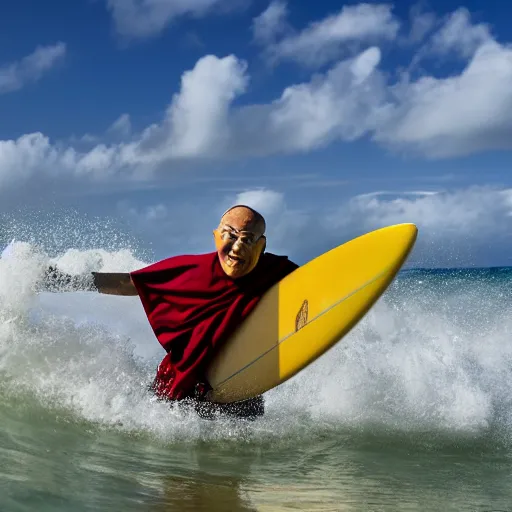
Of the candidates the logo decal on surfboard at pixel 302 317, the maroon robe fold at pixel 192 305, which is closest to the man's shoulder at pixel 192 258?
the maroon robe fold at pixel 192 305

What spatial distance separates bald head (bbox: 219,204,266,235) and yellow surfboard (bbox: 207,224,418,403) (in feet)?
1.31

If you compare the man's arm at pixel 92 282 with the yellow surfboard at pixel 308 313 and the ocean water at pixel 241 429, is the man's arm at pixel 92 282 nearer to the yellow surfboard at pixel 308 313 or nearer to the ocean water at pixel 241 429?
the ocean water at pixel 241 429

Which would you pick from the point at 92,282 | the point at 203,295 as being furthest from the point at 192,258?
the point at 92,282

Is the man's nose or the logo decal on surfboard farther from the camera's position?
the logo decal on surfboard

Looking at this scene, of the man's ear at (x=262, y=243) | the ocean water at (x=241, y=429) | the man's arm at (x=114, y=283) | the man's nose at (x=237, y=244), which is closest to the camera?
the ocean water at (x=241, y=429)

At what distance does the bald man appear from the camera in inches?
155

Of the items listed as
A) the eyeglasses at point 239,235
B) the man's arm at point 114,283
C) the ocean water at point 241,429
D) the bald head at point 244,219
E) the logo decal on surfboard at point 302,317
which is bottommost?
the ocean water at point 241,429

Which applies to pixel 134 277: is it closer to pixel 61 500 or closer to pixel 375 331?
pixel 61 500

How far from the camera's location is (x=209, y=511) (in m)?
2.63

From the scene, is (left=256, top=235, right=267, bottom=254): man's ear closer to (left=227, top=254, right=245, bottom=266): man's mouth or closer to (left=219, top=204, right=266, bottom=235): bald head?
(left=219, top=204, right=266, bottom=235): bald head

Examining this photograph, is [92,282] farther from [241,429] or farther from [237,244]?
[241,429]

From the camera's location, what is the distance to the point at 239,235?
3908 mm

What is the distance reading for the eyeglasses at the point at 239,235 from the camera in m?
3.90

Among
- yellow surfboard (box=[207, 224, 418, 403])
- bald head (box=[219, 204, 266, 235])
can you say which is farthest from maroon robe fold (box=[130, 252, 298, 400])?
bald head (box=[219, 204, 266, 235])
